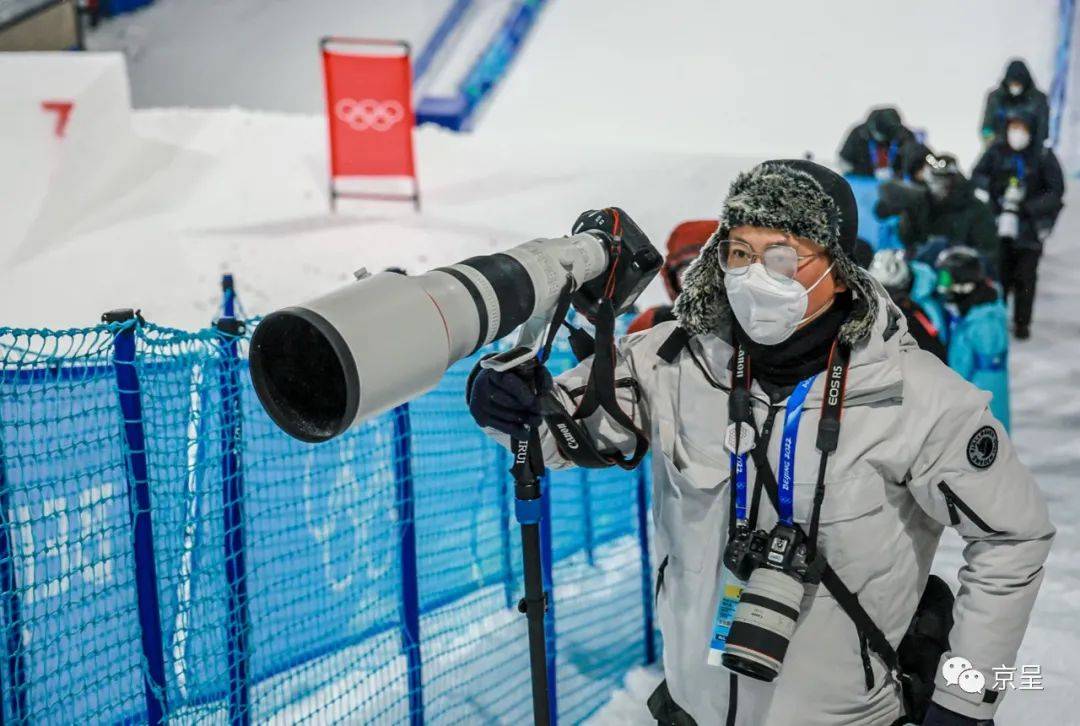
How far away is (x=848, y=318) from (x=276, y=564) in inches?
65.1

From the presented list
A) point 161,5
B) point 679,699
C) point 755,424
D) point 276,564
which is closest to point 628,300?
point 755,424

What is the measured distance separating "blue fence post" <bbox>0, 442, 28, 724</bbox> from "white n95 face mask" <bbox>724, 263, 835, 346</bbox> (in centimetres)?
122

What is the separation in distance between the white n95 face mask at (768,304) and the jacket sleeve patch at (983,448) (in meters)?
0.31

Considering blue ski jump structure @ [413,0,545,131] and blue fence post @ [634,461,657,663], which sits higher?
blue ski jump structure @ [413,0,545,131]

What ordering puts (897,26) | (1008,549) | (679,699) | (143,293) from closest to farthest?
(1008,549) < (679,699) < (143,293) < (897,26)

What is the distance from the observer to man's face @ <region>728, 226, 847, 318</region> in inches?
67.7

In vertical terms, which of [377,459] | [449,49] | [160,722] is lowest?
[160,722]

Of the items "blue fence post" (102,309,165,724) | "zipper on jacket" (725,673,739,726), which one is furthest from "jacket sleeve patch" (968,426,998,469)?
"blue fence post" (102,309,165,724)

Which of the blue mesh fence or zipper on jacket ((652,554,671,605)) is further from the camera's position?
the blue mesh fence

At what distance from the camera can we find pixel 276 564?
2.79 metres

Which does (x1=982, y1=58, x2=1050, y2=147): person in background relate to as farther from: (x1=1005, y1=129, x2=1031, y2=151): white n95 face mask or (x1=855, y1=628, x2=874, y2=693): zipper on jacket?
(x1=855, y1=628, x2=874, y2=693): zipper on jacket

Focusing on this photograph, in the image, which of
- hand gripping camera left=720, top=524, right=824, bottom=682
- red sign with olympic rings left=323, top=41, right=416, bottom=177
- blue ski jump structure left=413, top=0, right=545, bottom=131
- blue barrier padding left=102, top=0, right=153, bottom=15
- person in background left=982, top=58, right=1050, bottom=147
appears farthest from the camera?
Result: blue barrier padding left=102, top=0, right=153, bottom=15

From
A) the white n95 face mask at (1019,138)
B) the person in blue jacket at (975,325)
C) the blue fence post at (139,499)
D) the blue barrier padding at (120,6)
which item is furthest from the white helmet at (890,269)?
the blue barrier padding at (120,6)

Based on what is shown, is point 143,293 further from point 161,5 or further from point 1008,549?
point 161,5
